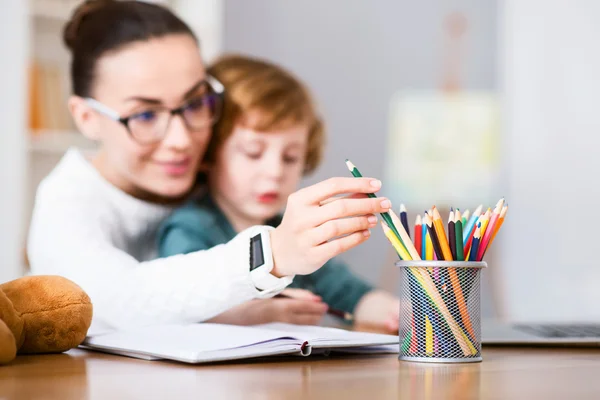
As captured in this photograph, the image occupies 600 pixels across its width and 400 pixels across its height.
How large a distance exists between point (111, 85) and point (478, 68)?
2.64 m

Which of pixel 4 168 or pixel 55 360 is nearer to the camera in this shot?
pixel 55 360

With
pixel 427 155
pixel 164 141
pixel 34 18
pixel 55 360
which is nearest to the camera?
pixel 55 360

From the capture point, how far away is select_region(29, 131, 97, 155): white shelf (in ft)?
8.74

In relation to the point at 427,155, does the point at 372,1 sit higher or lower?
higher

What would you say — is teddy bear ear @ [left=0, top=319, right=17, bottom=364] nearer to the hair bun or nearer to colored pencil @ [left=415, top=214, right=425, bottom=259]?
colored pencil @ [left=415, top=214, right=425, bottom=259]

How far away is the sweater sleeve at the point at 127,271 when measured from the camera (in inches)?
32.4

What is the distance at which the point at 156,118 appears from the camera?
4.06 feet

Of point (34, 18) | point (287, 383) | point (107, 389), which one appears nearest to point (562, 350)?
point (287, 383)

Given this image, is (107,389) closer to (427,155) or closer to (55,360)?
(55,360)

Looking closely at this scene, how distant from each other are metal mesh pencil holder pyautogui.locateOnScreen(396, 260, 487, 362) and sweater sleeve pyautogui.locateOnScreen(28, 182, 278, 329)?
18 cm

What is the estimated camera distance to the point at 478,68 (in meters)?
3.59

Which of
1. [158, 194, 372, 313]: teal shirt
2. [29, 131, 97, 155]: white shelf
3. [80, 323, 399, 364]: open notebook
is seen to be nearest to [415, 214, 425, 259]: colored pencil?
[80, 323, 399, 364]: open notebook

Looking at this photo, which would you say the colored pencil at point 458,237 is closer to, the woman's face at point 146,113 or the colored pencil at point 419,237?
the colored pencil at point 419,237

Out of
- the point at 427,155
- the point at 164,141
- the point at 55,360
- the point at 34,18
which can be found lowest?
the point at 55,360
